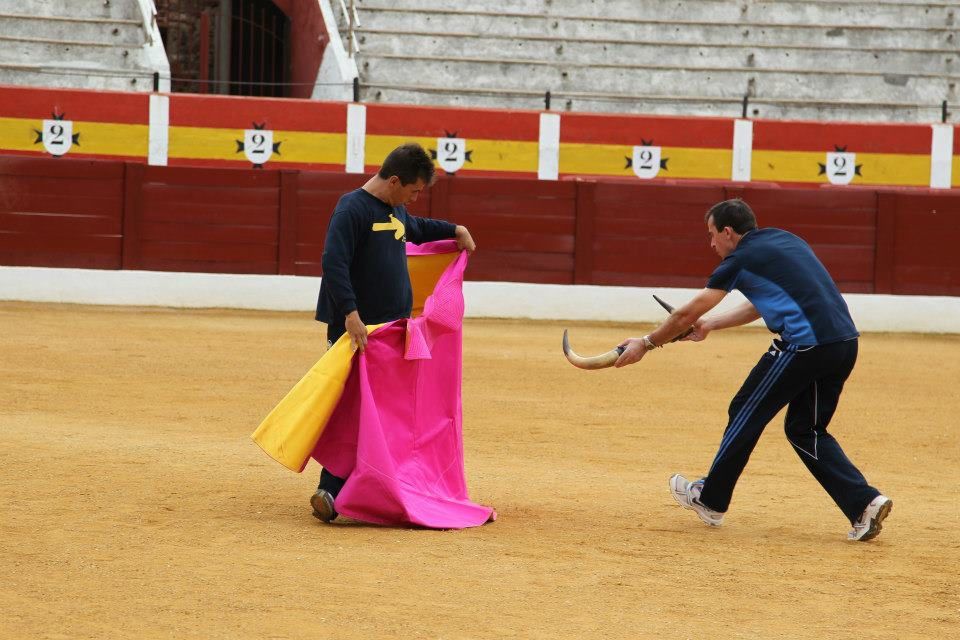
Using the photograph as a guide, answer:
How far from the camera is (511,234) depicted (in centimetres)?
1285

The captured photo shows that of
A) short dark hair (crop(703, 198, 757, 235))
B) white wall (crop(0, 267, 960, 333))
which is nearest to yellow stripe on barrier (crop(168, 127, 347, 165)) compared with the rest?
white wall (crop(0, 267, 960, 333))

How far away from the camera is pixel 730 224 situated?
438 centimetres

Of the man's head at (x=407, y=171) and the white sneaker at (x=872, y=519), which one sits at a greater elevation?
the man's head at (x=407, y=171)

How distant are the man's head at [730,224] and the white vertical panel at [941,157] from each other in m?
10.8

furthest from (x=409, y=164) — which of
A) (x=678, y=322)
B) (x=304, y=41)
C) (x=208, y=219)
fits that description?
(x=304, y=41)

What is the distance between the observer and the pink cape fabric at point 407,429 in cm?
438

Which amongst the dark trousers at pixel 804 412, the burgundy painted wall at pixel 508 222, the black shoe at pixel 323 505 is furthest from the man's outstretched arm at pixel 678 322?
the burgundy painted wall at pixel 508 222

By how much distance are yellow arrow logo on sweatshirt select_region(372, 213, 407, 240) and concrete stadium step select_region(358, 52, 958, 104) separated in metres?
11.2

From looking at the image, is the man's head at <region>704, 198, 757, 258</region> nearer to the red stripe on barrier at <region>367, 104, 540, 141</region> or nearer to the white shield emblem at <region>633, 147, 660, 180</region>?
the red stripe on barrier at <region>367, 104, 540, 141</region>

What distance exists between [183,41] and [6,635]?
1506 centimetres

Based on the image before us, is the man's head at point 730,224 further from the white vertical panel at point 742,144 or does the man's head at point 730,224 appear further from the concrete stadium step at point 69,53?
the concrete stadium step at point 69,53

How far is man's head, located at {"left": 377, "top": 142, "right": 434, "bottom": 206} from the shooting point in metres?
4.39

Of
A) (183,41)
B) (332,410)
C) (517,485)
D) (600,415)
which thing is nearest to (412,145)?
(332,410)

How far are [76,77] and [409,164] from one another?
36.2 feet
